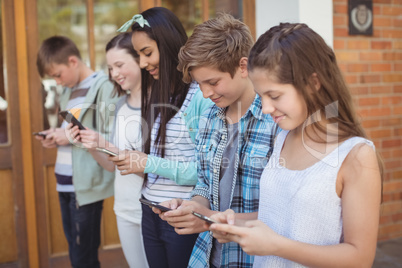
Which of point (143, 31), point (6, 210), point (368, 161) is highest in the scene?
point (143, 31)

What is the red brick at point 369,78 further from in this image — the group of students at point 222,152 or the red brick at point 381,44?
the group of students at point 222,152

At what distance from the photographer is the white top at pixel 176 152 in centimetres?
189

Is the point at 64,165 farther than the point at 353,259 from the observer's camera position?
Yes

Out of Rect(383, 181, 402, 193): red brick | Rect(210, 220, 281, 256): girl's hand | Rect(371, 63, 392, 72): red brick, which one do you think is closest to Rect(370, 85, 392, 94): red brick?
Rect(371, 63, 392, 72): red brick

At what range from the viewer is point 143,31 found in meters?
1.95

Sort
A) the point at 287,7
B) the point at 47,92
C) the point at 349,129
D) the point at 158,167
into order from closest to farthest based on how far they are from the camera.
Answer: the point at 349,129 → the point at 158,167 → the point at 287,7 → the point at 47,92

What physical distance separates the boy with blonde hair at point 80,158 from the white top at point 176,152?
65 cm

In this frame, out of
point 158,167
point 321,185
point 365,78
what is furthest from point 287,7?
point 321,185

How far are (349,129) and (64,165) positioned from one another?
2.03 meters

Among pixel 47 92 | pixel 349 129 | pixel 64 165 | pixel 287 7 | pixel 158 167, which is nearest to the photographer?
pixel 349 129

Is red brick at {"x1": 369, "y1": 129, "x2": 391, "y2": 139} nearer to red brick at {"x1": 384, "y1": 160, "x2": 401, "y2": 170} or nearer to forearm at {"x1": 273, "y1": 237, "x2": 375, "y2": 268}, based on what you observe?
red brick at {"x1": 384, "y1": 160, "x2": 401, "y2": 170}

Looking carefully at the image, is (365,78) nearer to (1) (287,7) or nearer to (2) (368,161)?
(1) (287,7)

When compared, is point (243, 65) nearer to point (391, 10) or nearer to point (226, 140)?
point (226, 140)

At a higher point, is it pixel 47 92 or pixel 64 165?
pixel 47 92
